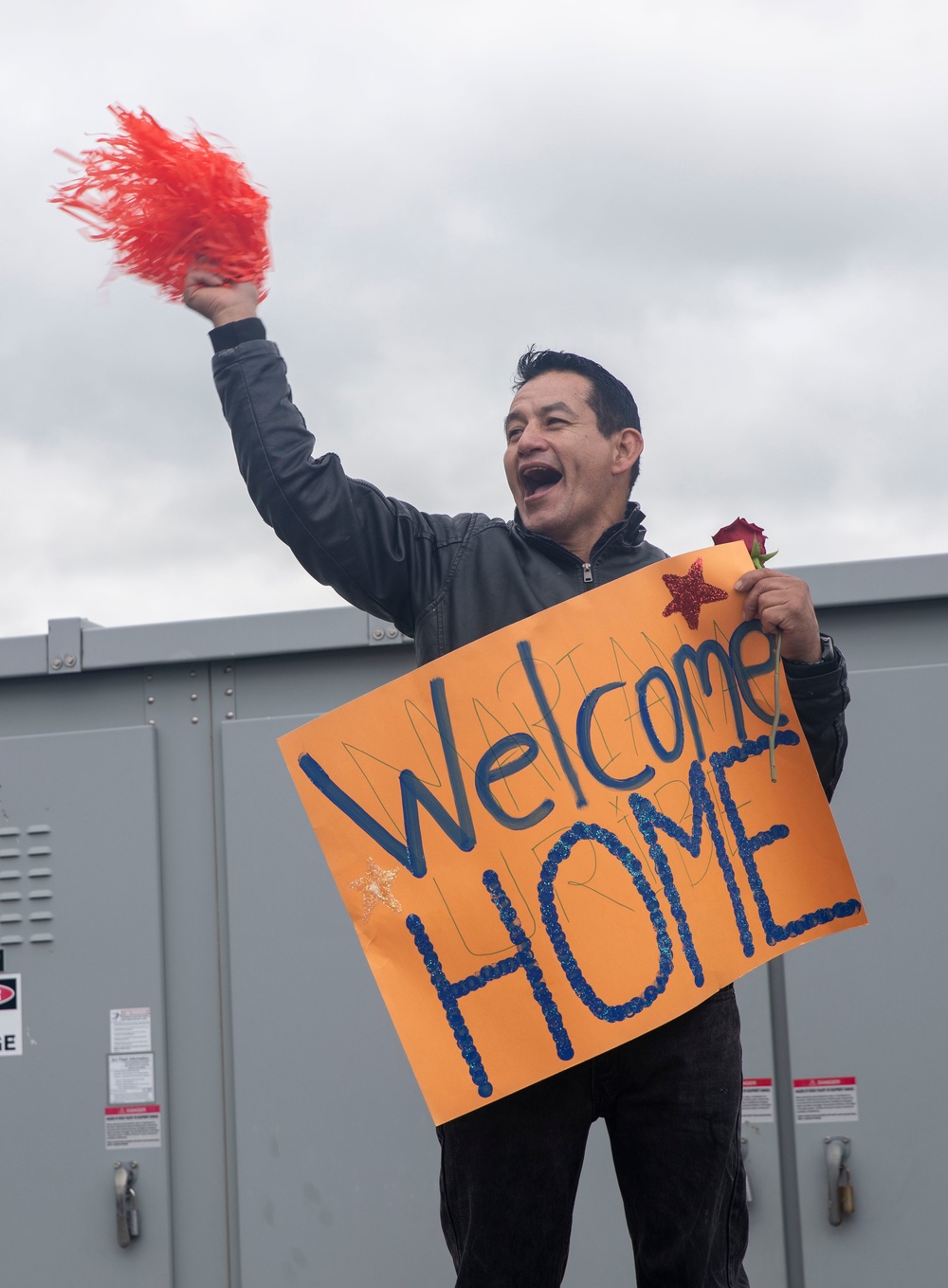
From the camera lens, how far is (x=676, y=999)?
1.31 metres

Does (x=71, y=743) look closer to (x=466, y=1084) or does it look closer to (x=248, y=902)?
(x=248, y=902)

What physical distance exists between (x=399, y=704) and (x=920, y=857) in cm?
130

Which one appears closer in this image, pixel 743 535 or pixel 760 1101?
pixel 743 535

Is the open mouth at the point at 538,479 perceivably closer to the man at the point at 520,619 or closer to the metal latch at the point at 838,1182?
the man at the point at 520,619

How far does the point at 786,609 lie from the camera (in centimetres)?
139

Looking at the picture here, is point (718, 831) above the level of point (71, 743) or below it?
below

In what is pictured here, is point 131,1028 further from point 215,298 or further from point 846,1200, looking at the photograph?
point 215,298

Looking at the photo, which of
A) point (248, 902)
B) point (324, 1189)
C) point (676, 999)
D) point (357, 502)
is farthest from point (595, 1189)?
point (357, 502)

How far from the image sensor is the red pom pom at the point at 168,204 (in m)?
1.33

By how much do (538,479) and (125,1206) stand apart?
168 cm

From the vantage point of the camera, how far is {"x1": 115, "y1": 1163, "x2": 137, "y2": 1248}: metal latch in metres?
2.29

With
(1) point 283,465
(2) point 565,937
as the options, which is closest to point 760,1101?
(2) point 565,937

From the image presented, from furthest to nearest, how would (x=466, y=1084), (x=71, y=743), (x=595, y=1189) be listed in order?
(x=71, y=743) → (x=595, y=1189) → (x=466, y=1084)

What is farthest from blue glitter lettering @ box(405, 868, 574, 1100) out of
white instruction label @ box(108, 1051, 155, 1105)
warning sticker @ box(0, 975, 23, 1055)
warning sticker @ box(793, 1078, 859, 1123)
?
warning sticker @ box(0, 975, 23, 1055)
